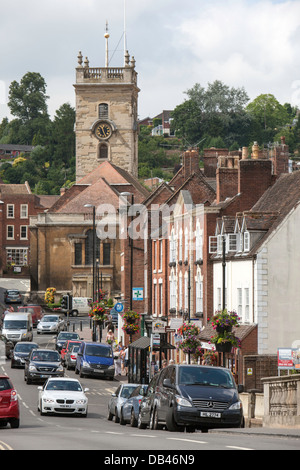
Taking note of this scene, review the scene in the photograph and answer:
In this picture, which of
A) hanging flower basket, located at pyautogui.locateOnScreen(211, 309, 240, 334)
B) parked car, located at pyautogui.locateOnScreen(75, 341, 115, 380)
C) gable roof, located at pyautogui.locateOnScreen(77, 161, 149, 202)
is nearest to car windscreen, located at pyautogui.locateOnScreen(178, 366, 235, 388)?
hanging flower basket, located at pyautogui.locateOnScreen(211, 309, 240, 334)

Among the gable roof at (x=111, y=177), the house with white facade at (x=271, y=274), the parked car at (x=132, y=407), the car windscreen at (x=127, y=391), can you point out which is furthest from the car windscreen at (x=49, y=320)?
the parked car at (x=132, y=407)

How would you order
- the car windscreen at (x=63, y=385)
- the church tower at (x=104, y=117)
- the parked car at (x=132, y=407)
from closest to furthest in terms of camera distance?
the parked car at (x=132, y=407), the car windscreen at (x=63, y=385), the church tower at (x=104, y=117)

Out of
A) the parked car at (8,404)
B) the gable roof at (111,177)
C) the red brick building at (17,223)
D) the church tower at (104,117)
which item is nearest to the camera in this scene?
the parked car at (8,404)

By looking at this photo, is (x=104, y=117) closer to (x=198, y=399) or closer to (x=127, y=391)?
(x=127, y=391)

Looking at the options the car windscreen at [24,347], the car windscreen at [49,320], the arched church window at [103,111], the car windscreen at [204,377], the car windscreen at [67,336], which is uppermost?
the arched church window at [103,111]

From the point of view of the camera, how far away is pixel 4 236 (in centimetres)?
14975

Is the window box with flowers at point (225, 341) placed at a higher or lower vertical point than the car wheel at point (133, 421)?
higher

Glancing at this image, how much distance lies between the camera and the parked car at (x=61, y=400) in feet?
120

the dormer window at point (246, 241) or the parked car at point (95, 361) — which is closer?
the dormer window at point (246, 241)

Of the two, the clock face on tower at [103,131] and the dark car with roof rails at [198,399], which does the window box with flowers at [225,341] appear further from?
the clock face on tower at [103,131]

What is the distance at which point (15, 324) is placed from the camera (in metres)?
71.1

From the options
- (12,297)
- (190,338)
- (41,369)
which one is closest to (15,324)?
(41,369)

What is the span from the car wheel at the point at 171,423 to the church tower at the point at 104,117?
343ft
